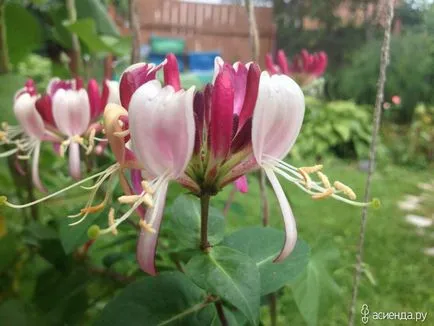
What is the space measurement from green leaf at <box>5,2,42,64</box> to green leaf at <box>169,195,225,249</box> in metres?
0.72

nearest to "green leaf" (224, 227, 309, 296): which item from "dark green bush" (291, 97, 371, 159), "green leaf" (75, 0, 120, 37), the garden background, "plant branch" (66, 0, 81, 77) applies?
the garden background

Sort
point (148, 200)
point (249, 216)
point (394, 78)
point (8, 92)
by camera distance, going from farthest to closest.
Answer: point (394, 78) → point (249, 216) → point (8, 92) → point (148, 200)

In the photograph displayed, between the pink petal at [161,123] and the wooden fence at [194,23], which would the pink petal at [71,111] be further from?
the wooden fence at [194,23]

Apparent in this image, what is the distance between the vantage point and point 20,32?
1.04 meters

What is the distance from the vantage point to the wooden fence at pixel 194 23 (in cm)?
223

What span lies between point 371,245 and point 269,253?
0.93 m

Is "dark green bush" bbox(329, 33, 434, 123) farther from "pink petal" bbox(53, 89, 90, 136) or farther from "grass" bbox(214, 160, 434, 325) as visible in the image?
"pink petal" bbox(53, 89, 90, 136)

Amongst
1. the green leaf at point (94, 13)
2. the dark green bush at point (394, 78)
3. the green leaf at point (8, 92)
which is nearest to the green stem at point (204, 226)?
the green leaf at point (8, 92)

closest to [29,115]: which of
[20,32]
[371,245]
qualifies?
[20,32]

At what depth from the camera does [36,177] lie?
2.10 ft

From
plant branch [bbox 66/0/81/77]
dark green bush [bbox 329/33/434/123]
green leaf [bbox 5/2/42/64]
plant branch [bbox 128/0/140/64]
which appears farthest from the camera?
dark green bush [bbox 329/33/434/123]

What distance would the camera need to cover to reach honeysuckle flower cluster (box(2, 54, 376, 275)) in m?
0.32

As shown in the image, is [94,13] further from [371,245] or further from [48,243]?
[371,245]

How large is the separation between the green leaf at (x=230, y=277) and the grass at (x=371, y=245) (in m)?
0.26
